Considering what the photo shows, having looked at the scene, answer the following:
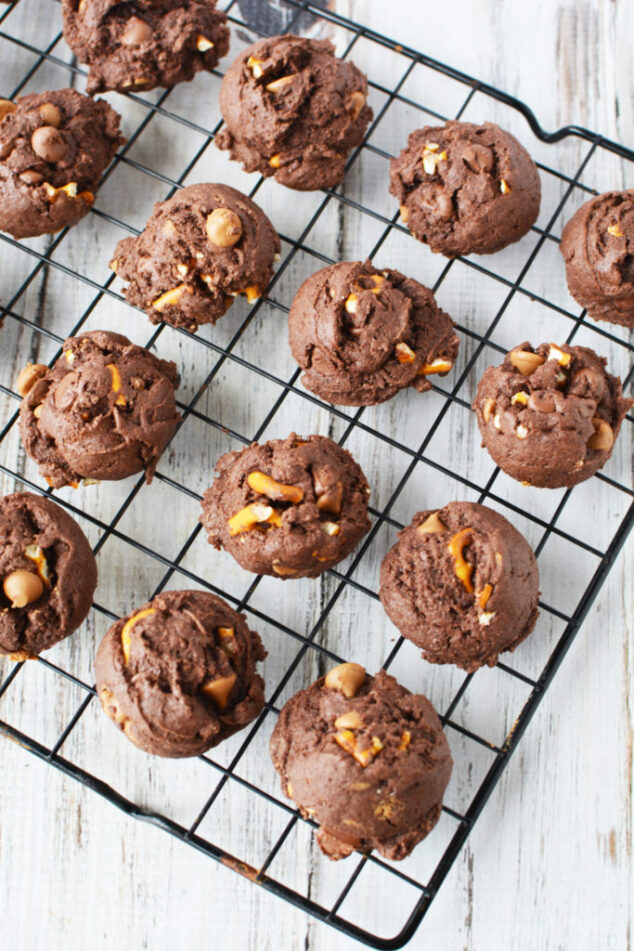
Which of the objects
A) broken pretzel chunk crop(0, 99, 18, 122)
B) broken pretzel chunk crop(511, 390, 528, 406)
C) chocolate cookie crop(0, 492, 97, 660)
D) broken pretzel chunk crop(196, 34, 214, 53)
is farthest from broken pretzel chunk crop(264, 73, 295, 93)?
chocolate cookie crop(0, 492, 97, 660)

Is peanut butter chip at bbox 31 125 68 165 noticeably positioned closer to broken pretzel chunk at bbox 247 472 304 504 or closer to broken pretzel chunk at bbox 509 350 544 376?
broken pretzel chunk at bbox 247 472 304 504

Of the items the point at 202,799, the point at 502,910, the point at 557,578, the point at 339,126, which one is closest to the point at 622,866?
the point at 502,910

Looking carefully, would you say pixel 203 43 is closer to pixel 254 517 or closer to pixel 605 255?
pixel 605 255

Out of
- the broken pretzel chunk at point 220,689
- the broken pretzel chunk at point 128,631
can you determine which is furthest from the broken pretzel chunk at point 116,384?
the broken pretzel chunk at point 220,689

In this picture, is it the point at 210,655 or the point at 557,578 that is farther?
the point at 557,578

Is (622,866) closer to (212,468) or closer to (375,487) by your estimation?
(375,487)

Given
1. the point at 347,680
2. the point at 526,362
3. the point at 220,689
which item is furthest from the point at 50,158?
the point at 347,680

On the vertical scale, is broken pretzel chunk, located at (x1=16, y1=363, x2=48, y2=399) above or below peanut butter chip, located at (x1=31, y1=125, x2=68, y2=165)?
below

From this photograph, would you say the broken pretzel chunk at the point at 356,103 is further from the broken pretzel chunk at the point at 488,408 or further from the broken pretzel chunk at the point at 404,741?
the broken pretzel chunk at the point at 404,741
